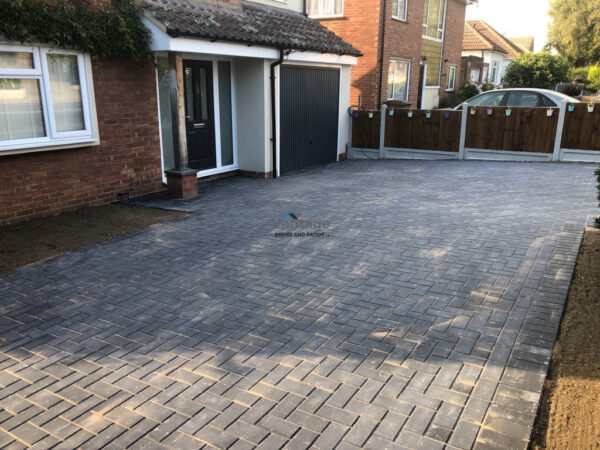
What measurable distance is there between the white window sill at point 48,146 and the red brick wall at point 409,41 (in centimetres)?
1205

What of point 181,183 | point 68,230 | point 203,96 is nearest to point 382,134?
point 203,96

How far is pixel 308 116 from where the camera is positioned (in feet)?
42.1

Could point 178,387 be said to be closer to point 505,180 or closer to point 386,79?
point 505,180

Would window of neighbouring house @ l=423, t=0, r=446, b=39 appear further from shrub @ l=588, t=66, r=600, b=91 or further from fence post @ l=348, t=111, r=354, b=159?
shrub @ l=588, t=66, r=600, b=91

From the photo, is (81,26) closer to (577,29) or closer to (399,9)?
(399,9)

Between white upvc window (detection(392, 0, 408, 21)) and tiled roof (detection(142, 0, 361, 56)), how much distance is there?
5.54 metres

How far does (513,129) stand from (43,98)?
38.4ft

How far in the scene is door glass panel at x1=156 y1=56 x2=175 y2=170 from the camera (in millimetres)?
9656

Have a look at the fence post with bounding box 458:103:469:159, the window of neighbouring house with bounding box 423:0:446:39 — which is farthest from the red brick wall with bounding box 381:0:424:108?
the fence post with bounding box 458:103:469:159

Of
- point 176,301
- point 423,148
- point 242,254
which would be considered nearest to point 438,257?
point 242,254

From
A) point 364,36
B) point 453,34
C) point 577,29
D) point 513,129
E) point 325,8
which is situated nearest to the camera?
point 513,129

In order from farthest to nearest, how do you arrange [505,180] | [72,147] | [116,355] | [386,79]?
[386,79], [505,180], [72,147], [116,355]

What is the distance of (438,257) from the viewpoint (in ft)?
19.7

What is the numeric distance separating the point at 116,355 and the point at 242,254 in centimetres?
254
